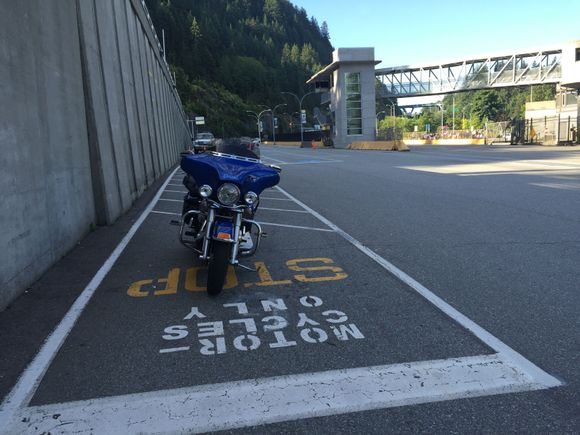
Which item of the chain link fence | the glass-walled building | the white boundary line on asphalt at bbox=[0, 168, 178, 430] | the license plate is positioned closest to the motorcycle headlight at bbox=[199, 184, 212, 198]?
the license plate

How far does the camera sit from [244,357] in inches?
144

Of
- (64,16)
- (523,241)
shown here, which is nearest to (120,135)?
(64,16)

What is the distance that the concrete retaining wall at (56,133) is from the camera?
16.3ft

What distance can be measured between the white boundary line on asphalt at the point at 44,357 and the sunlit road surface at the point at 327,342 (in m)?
0.02

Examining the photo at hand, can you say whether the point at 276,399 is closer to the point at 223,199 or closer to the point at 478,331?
the point at 478,331

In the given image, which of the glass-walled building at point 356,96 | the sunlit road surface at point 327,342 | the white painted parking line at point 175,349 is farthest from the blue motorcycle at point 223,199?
the glass-walled building at point 356,96

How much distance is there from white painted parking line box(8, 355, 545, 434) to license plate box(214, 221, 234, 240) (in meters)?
1.92

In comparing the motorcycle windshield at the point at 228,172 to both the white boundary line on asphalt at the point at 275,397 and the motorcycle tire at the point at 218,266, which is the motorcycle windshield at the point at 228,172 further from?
the white boundary line on asphalt at the point at 275,397

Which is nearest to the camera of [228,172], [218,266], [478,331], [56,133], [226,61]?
[478,331]

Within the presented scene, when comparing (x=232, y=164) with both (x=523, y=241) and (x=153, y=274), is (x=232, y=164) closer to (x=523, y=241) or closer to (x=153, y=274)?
(x=153, y=274)

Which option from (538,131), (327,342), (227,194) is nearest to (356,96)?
(538,131)

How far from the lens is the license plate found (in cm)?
498

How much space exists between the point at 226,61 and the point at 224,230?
508 feet

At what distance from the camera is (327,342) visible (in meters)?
3.91
